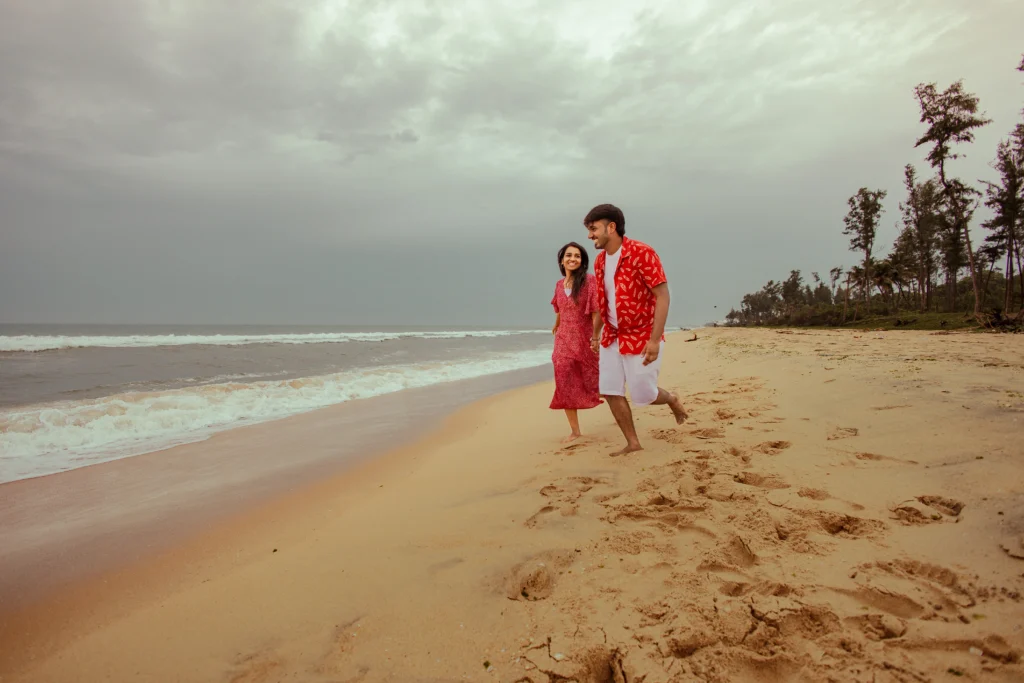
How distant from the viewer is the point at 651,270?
378 cm

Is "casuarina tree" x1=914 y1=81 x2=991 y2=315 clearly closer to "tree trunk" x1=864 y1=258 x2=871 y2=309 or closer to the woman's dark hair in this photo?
"tree trunk" x1=864 y1=258 x2=871 y2=309

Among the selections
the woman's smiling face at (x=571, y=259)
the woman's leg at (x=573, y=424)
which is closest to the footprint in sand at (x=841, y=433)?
the woman's leg at (x=573, y=424)

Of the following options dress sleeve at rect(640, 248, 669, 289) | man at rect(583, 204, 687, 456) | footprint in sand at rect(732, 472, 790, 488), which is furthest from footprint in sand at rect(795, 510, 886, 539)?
dress sleeve at rect(640, 248, 669, 289)

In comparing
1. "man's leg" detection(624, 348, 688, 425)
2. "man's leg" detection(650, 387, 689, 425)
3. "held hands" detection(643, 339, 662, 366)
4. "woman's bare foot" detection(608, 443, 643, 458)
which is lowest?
"woman's bare foot" detection(608, 443, 643, 458)

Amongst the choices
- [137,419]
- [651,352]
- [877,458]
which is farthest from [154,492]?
[877,458]

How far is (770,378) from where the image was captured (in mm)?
6129

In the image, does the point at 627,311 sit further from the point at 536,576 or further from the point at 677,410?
the point at 536,576

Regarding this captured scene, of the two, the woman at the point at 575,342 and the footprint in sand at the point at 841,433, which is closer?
the footprint in sand at the point at 841,433

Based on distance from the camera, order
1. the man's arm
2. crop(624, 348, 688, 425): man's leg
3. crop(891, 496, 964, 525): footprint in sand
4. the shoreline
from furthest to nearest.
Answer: crop(624, 348, 688, 425): man's leg → the man's arm → the shoreline → crop(891, 496, 964, 525): footprint in sand

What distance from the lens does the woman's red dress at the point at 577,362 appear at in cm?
492

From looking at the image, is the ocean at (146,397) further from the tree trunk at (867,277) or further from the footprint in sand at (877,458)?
the tree trunk at (867,277)

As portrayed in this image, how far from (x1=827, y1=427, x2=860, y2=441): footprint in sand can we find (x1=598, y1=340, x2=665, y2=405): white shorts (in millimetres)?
1217

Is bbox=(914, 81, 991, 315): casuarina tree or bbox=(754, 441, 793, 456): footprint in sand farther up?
bbox=(914, 81, 991, 315): casuarina tree

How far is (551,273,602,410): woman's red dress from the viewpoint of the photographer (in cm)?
492
